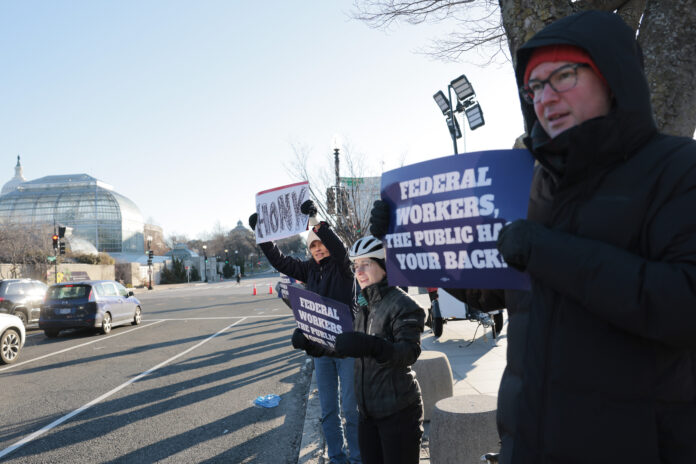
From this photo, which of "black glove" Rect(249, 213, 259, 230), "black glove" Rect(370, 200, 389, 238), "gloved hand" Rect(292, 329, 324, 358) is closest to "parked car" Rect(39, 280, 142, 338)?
"black glove" Rect(249, 213, 259, 230)

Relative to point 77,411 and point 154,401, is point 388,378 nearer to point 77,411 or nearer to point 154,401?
point 154,401

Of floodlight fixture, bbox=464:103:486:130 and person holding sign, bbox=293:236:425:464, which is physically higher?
floodlight fixture, bbox=464:103:486:130

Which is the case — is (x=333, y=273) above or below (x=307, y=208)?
below

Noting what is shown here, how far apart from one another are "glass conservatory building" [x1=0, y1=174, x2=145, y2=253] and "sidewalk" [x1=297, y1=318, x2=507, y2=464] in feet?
253

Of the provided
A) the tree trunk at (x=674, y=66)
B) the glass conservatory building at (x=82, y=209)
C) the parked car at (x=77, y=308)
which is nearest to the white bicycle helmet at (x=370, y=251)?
the tree trunk at (x=674, y=66)

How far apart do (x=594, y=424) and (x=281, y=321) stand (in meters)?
15.5

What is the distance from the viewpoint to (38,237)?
42.3 metres

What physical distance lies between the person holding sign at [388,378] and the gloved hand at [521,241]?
1.47 meters

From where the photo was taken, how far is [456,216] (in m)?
1.99

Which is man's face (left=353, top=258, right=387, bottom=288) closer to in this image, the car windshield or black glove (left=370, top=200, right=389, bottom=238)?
black glove (left=370, top=200, right=389, bottom=238)

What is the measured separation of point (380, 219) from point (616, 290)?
1218 millimetres

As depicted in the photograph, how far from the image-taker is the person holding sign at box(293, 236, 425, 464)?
2803mm

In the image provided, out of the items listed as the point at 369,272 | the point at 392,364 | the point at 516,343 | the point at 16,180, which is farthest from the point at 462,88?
the point at 16,180

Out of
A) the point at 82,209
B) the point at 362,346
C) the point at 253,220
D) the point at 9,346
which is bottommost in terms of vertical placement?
the point at 9,346
